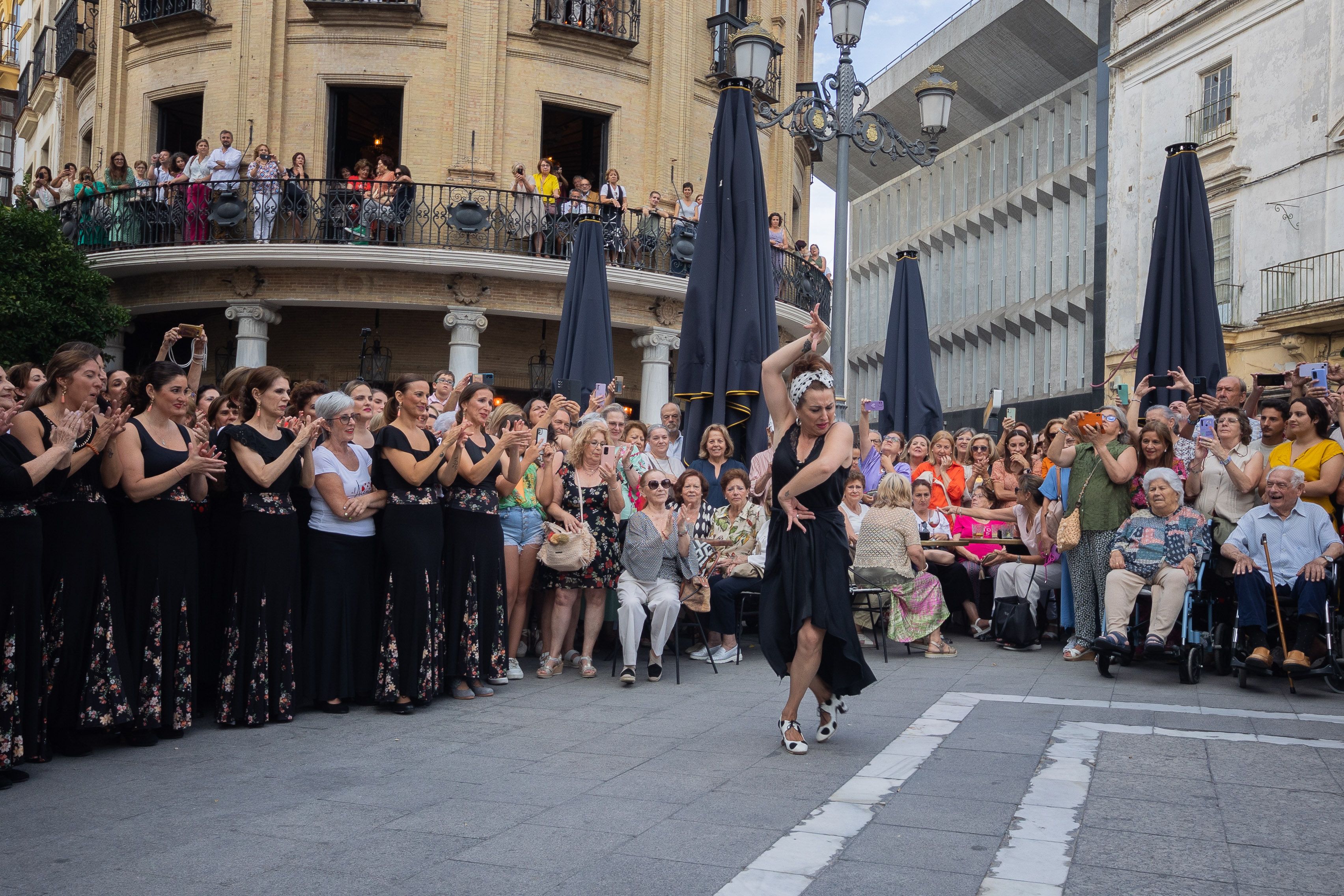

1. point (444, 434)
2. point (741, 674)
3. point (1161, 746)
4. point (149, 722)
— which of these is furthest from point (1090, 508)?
point (149, 722)

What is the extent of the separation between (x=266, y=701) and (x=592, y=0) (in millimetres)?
18207

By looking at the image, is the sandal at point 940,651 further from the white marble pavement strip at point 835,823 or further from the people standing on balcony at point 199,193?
the people standing on balcony at point 199,193

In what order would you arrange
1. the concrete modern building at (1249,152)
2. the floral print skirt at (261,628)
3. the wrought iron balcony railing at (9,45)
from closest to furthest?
1. the floral print skirt at (261,628)
2. the concrete modern building at (1249,152)
3. the wrought iron balcony railing at (9,45)

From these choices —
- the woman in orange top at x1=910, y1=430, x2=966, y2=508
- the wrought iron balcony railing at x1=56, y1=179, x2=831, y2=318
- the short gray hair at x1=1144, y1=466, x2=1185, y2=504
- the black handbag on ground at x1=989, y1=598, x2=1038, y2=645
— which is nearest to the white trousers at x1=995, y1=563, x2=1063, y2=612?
the black handbag on ground at x1=989, y1=598, x2=1038, y2=645

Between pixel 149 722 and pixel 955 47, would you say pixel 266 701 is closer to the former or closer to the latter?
pixel 149 722

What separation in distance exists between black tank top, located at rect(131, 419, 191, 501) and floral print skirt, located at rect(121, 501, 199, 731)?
39 mm

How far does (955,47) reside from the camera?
4475 centimetres

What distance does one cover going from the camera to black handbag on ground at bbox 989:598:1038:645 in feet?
34.6

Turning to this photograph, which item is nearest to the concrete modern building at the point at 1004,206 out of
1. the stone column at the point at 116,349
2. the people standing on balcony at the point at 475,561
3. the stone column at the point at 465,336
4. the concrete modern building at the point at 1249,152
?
the concrete modern building at the point at 1249,152

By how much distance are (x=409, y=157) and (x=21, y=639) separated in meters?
16.9

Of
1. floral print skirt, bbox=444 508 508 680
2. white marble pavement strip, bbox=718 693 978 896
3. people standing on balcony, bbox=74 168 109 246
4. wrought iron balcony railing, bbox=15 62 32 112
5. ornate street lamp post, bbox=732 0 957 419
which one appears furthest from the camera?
wrought iron balcony railing, bbox=15 62 32 112

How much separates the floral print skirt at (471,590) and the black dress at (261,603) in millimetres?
1099

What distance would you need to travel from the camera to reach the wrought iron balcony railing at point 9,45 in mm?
34625

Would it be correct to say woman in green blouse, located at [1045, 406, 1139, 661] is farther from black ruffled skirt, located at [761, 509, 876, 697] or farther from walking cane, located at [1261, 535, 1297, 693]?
black ruffled skirt, located at [761, 509, 876, 697]
